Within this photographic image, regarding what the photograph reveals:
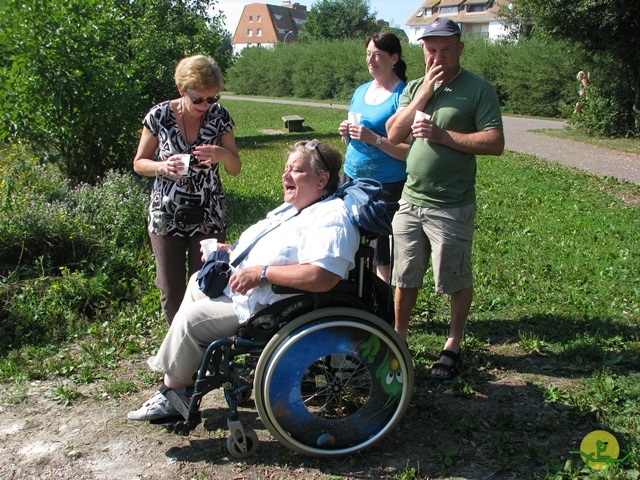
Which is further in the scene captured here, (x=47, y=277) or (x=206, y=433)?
(x=47, y=277)

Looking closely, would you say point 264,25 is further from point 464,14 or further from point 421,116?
point 421,116

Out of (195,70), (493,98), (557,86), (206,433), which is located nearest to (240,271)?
(206,433)

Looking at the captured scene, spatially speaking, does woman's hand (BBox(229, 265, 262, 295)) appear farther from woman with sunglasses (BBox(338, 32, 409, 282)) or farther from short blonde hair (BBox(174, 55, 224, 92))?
woman with sunglasses (BBox(338, 32, 409, 282))

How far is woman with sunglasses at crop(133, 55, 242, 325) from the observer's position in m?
3.44

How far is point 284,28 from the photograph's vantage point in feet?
313

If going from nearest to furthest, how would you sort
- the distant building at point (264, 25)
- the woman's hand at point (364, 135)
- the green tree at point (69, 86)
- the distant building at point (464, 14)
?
the woman's hand at point (364, 135), the green tree at point (69, 86), the distant building at point (464, 14), the distant building at point (264, 25)

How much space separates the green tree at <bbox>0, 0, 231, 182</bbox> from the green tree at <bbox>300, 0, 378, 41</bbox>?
190 feet

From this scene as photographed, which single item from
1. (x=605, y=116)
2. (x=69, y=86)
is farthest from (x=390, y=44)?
(x=605, y=116)

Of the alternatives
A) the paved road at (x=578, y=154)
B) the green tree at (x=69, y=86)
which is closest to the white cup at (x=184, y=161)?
the green tree at (x=69, y=86)

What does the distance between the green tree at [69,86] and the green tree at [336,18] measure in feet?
190

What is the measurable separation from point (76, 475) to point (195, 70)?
6.66 ft

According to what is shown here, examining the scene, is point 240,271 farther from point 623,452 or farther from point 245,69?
point 245,69

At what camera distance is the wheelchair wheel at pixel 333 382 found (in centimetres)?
281

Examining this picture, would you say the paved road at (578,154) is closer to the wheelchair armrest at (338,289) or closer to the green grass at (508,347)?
the green grass at (508,347)
